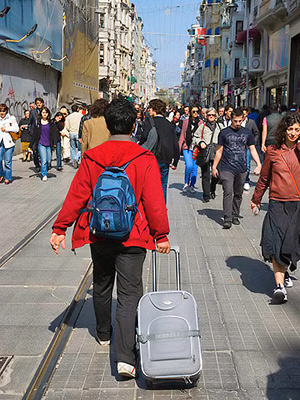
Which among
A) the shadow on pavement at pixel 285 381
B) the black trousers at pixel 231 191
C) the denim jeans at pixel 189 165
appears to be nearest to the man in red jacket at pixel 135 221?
the shadow on pavement at pixel 285 381

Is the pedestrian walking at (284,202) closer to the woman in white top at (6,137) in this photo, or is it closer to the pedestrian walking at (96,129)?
the pedestrian walking at (96,129)

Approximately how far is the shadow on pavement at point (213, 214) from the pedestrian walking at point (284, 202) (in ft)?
12.7

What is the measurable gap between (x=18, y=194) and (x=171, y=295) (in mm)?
8994

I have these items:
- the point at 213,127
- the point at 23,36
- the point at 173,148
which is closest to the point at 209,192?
the point at 213,127

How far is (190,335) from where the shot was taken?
377 centimetres

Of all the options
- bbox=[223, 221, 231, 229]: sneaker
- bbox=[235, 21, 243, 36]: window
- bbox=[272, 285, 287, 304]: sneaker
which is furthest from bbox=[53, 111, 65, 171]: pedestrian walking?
bbox=[235, 21, 243, 36]: window

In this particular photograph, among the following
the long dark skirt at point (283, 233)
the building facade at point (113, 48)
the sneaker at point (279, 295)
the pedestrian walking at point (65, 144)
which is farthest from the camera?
the building facade at point (113, 48)

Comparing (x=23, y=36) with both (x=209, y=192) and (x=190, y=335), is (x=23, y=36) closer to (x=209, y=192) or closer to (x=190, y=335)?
(x=209, y=192)

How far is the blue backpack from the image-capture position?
11.9 feet

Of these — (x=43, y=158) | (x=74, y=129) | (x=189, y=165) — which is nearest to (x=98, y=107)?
(x=189, y=165)

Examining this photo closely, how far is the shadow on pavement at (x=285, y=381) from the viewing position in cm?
385

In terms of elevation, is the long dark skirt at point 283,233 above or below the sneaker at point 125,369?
above

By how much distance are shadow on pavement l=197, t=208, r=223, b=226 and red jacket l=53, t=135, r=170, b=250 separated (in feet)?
19.4

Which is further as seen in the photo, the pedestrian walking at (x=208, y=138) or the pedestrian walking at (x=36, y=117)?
the pedestrian walking at (x=36, y=117)
